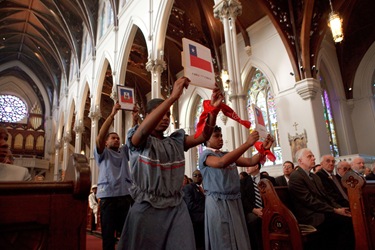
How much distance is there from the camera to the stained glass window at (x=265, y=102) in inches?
400

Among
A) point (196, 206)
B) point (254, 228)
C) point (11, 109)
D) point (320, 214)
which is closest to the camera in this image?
point (320, 214)

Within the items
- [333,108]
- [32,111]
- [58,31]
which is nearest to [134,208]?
[333,108]

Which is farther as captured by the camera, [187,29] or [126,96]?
[187,29]

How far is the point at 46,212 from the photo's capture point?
98cm

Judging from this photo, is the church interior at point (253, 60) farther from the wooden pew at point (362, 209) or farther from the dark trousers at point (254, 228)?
the wooden pew at point (362, 209)

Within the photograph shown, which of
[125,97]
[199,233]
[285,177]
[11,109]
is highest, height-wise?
[11,109]

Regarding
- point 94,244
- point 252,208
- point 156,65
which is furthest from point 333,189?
point 156,65

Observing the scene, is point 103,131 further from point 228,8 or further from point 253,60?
point 253,60

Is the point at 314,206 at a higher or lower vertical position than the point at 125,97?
lower

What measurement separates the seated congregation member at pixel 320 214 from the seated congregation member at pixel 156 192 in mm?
1928

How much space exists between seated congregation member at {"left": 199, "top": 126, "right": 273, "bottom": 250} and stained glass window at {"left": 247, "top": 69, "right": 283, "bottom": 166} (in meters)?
7.99

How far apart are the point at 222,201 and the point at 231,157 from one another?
462mm

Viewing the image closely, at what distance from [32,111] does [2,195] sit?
1038 inches

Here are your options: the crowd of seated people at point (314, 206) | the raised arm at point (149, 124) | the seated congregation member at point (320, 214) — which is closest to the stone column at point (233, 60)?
the crowd of seated people at point (314, 206)
